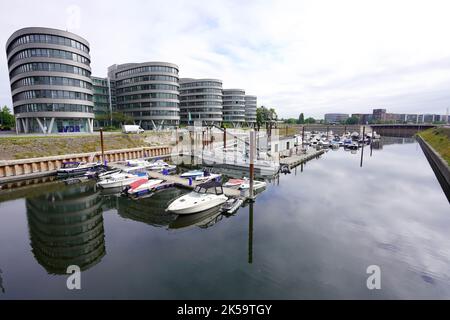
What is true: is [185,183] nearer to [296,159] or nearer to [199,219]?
[199,219]

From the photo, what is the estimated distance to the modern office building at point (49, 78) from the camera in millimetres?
65625

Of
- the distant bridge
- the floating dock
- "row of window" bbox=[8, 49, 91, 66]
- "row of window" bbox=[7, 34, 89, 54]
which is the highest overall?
"row of window" bbox=[7, 34, 89, 54]

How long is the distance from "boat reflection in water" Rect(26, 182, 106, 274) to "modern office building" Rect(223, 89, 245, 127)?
129 meters

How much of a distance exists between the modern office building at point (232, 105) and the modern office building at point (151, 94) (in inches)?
2265

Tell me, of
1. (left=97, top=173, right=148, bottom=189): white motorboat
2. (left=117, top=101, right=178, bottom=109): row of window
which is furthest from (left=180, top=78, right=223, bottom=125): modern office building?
(left=97, top=173, right=148, bottom=189): white motorboat

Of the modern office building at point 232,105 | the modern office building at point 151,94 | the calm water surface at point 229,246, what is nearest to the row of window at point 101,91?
the modern office building at point 151,94

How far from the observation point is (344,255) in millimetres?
18500

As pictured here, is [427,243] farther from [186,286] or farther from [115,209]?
[115,209]

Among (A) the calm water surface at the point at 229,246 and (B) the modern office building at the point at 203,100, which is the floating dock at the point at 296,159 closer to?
(A) the calm water surface at the point at 229,246

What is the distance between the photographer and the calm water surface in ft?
48.8

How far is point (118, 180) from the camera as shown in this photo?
120 feet

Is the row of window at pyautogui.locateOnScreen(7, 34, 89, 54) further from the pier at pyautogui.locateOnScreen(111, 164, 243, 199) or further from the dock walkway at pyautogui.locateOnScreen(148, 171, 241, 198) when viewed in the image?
the dock walkway at pyautogui.locateOnScreen(148, 171, 241, 198)

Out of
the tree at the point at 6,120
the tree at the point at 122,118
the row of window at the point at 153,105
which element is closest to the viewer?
the tree at the point at 122,118

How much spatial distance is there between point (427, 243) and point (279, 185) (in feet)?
68.8
